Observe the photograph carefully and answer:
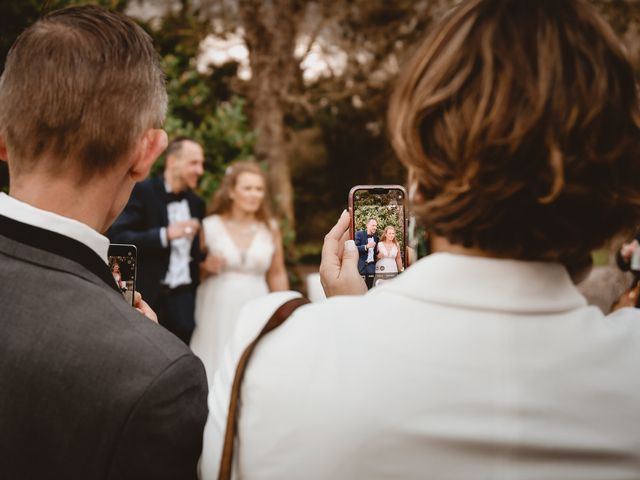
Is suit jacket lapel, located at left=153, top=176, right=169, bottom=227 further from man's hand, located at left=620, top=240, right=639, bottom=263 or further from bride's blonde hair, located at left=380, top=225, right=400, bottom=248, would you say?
bride's blonde hair, located at left=380, top=225, right=400, bottom=248

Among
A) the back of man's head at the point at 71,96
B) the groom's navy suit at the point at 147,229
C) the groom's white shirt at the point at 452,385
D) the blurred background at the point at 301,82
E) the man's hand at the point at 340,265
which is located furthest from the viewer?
the blurred background at the point at 301,82

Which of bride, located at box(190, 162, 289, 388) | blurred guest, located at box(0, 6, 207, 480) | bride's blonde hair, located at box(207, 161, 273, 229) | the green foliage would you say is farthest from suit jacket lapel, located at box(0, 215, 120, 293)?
the green foliage

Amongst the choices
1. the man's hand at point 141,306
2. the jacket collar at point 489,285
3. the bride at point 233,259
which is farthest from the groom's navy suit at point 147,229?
the jacket collar at point 489,285

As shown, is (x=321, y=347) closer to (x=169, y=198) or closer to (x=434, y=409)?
(x=434, y=409)

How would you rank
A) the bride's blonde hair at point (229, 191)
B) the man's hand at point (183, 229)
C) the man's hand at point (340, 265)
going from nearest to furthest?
the man's hand at point (340, 265), the man's hand at point (183, 229), the bride's blonde hair at point (229, 191)

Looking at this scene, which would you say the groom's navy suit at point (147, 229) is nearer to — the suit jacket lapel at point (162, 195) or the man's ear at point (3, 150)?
the suit jacket lapel at point (162, 195)

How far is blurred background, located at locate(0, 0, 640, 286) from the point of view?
795 cm

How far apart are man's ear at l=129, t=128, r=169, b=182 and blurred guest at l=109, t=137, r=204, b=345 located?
3421 millimetres

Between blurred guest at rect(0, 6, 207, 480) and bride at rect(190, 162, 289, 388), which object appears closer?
blurred guest at rect(0, 6, 207, 480)

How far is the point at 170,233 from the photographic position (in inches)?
193

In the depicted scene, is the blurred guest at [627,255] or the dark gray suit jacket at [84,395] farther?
the blurred guest at [627,255]

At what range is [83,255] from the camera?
124cm

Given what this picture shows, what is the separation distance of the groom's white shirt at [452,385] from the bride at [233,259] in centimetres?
474

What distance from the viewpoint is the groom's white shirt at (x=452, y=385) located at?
91 centimetres
